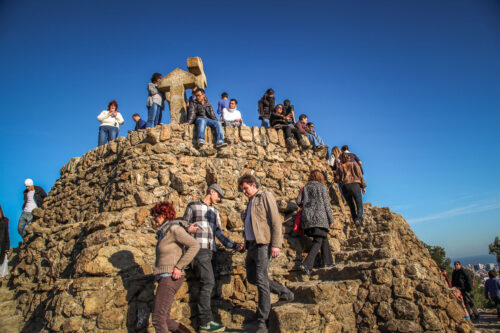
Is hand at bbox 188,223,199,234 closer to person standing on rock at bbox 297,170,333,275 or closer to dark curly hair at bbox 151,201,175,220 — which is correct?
dark curly hair at bbox 151,201,175,220

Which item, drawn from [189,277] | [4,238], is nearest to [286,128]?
[189,277]

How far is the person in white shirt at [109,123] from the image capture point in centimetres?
855

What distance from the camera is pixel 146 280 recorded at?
167 inches

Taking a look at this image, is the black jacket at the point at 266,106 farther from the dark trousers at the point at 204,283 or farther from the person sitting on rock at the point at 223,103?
the dark trousers at the point at 204,283

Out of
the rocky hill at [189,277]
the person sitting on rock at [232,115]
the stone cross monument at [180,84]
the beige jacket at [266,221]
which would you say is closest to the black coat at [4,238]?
the rocky hill at [189,277]

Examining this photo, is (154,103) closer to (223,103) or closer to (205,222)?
(223,103)

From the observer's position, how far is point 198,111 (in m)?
7.19

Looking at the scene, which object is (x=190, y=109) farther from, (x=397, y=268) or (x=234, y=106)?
(x=397, y=268)

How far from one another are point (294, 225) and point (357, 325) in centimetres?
234

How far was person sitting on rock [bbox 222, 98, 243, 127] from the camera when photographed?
316 inches

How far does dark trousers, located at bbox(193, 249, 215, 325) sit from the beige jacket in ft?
3.04

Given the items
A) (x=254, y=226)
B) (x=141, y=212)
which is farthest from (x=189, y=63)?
(x=254, y=226)

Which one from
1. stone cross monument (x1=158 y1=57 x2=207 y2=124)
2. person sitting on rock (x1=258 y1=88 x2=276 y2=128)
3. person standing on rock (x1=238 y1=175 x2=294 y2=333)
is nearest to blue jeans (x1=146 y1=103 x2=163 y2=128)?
stone cross monument (x1=158 y1=57 x2=207 y2=124)

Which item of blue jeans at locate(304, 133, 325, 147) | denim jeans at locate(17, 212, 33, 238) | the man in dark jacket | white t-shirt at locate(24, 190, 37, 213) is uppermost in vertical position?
blue jeans at locate(304, 133, 325, 147)
